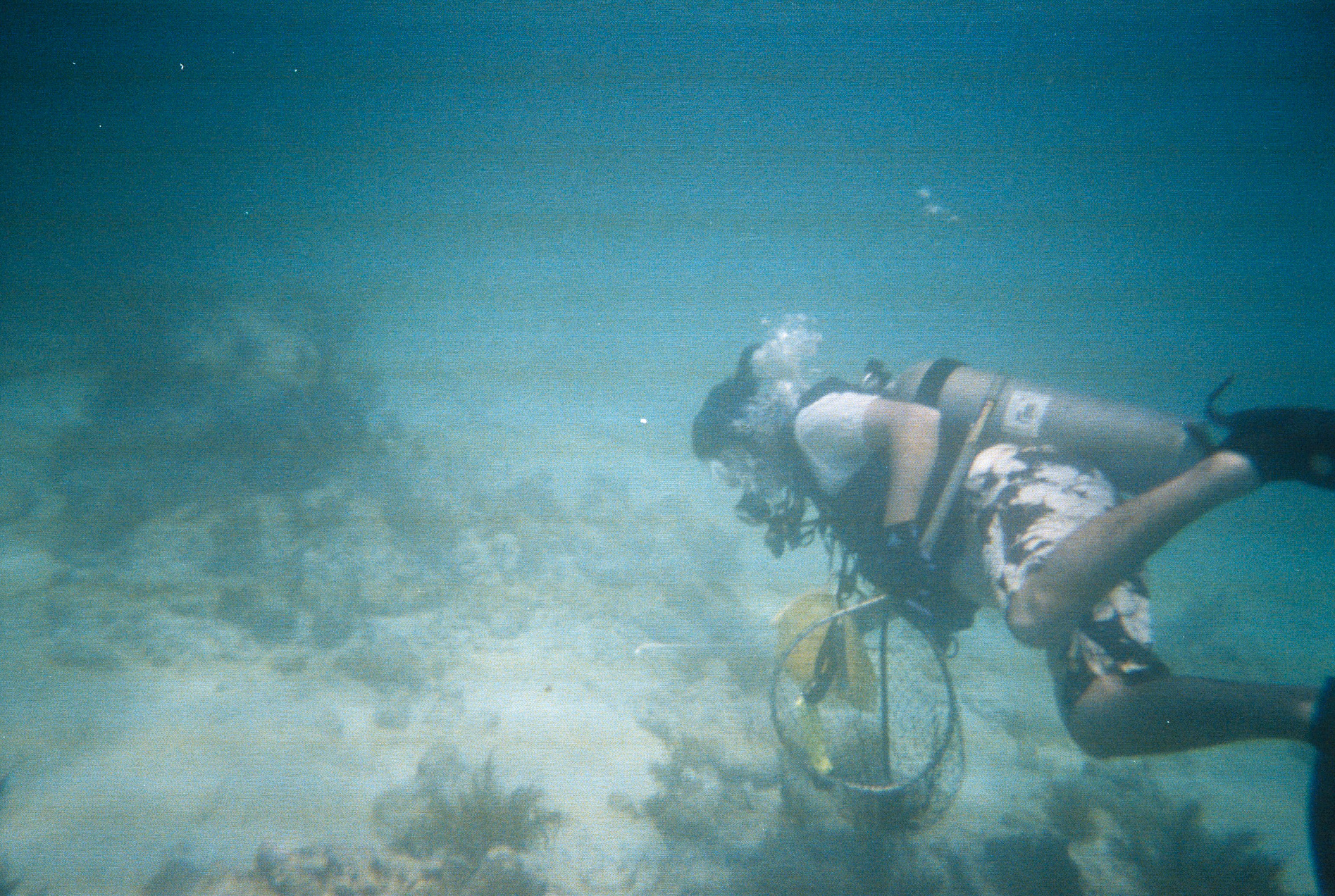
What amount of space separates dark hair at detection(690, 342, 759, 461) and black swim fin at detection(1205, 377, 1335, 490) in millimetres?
2518

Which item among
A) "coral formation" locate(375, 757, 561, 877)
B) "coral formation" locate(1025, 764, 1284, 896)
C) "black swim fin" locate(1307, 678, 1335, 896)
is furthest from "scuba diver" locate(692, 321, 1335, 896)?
"coral formation" locate(1025, 764, 1284, 896)

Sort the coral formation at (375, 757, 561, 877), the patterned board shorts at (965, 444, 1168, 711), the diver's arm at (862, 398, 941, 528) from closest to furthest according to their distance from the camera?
the patterned board shorts at (965, 444, 1168, 711) < the diver's arm at (862, 398, 941, 528) < the coral formation at (375, 757, 561, 877)

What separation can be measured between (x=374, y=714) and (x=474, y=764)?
1.77 m

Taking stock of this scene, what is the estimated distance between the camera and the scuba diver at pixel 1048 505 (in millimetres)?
1832

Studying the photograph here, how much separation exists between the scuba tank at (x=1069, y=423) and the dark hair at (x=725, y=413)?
1153mm

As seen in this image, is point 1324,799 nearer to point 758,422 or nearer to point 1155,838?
point 758,422

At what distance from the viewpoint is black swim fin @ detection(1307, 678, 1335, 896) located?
160cm

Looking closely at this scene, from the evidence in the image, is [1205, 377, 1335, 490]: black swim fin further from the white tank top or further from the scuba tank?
the white tank top

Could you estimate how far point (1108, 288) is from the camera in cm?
3600

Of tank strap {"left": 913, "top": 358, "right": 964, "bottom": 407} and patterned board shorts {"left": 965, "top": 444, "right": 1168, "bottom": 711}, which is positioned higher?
tank strap {"left": 913, "top": 358, "right": 964, "bottom": 407}

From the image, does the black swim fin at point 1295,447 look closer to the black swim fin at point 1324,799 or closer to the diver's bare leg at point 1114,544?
the diver's bare leg at point 1114,544

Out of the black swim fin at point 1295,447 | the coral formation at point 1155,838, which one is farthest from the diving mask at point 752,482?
the coral formation at point 1155,838

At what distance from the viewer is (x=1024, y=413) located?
9.16 feet

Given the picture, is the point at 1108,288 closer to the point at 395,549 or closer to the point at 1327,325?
the point at 1327,325
